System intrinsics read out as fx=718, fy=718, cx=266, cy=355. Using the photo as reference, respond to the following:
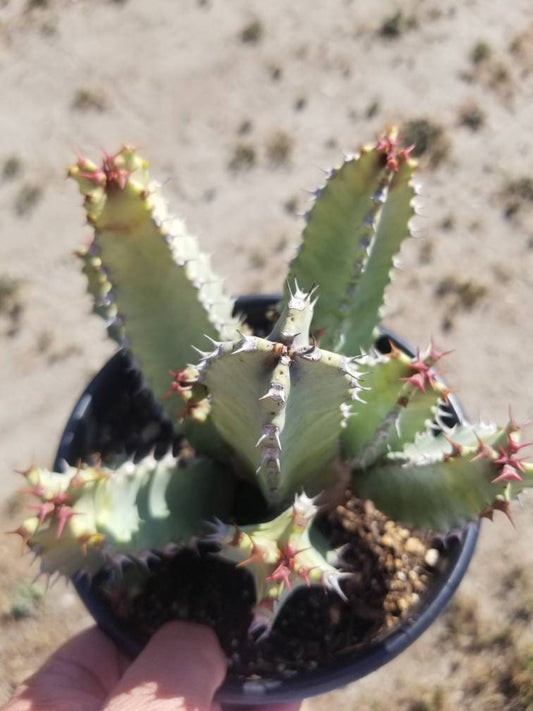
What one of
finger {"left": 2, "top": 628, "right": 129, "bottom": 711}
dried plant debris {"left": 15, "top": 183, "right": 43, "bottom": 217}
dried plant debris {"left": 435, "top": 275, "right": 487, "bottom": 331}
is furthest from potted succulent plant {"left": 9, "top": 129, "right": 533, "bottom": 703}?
dried plant debris {"left": 15, "top": 183, "right": 43, "bottom": 217}

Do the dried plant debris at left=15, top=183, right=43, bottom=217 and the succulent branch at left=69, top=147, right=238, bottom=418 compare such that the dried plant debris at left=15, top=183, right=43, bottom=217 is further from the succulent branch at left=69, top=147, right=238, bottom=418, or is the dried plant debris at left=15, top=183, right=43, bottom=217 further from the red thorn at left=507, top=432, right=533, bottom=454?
the red thorn at left=507, top=432, right=533, bottom=454

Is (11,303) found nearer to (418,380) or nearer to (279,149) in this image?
(279,149)

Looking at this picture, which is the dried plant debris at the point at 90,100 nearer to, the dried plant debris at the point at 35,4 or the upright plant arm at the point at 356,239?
Answer: the dried plant debris at the point at 35,4

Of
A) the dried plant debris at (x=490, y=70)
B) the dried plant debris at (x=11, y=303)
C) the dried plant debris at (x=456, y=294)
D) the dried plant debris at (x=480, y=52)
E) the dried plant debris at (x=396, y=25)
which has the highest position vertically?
the dried plant debris at (x=396, y=25)

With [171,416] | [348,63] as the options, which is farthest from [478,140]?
[171,416]

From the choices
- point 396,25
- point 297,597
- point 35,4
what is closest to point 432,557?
point 297,597

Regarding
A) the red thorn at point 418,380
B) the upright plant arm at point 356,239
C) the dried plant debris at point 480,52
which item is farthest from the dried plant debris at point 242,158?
the red thorn at point 418,380
